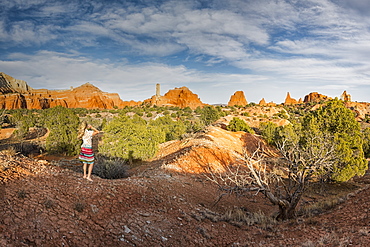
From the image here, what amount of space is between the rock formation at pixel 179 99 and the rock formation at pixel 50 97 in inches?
816

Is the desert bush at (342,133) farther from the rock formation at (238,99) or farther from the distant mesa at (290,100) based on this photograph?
the distant mesa at (290,100)

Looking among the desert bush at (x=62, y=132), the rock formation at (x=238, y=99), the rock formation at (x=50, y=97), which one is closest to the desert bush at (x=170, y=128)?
A: the desert bush at (x=62, y=132)

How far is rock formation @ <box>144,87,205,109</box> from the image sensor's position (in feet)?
327

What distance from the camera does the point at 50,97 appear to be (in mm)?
89562

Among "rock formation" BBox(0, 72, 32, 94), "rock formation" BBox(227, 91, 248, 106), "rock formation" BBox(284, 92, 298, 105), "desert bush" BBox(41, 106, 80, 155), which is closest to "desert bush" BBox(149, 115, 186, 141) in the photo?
"desert bush" BBox(41, 106, 80, 155)

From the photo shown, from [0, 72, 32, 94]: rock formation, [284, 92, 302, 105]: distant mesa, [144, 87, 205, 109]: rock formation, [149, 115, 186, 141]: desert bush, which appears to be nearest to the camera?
[149, 115, 186, 141]: desert bush

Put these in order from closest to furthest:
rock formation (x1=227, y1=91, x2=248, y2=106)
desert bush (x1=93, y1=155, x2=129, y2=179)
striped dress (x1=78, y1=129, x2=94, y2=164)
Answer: striped dress (x1=78, y1=129, x2=94, y2=164)
desert bush (x1=93, y1=155, x2=129, y2=179)
rock formation (x1=227, y1=91, x2=248, y2=106)

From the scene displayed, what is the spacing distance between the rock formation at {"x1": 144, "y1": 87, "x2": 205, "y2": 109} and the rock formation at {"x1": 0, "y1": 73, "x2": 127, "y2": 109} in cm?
2072

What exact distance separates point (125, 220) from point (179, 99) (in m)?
99.3

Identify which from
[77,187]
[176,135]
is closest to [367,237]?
[77,187]

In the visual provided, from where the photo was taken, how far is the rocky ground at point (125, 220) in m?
3.82

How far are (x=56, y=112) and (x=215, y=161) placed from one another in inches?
618

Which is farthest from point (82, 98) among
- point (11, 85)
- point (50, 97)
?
point (11, 85)

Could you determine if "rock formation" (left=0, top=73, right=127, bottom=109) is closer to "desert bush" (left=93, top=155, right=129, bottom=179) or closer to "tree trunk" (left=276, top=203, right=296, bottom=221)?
"desert bush" (left=93, top=155, right=129, bottom=179)
